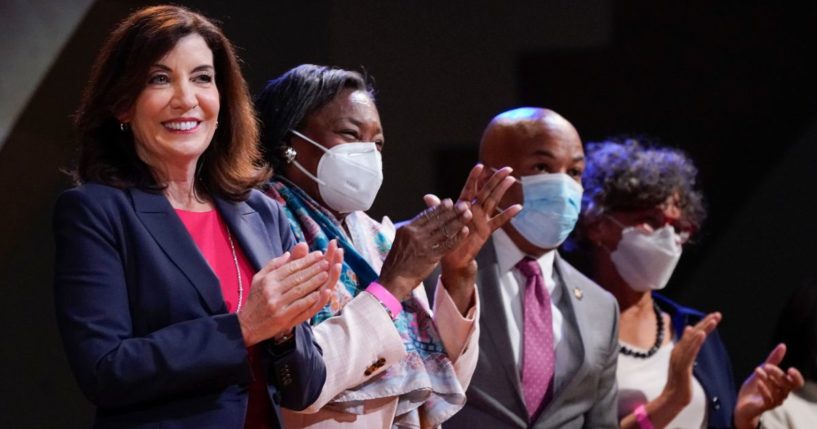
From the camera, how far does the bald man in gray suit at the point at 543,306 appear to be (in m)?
3.02

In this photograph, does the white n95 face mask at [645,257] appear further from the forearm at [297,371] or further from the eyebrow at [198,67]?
the eyebrow at [198,67]

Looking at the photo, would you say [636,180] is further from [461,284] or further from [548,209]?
[461,284]

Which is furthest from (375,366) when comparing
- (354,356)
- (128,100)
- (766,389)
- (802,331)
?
(802,331)

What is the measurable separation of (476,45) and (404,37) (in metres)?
0.30

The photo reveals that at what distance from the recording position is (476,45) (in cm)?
413

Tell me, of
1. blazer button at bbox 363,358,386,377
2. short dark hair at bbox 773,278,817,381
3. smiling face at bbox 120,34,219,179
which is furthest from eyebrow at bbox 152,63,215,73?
short dark hair at bbox 773,278,817,381

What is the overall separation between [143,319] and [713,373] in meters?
2.43

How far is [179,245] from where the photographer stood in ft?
6.54

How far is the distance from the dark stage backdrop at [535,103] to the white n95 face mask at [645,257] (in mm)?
622

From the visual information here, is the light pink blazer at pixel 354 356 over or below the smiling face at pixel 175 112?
below

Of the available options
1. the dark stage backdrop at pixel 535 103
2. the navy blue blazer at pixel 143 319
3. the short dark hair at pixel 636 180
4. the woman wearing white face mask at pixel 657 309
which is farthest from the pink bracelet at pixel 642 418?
the navy blue blazer at pixel 143 319

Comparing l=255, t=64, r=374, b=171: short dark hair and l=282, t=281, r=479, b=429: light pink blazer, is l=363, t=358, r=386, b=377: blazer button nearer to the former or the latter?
l=282, t=281, r=479, b=429: light pink blazer

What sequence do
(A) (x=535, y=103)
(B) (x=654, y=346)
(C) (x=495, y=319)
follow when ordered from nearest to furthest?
1. (C) (x=495, y=319)
2. (B) (x=654, y=346)
3. (A) (x=535, y=103)

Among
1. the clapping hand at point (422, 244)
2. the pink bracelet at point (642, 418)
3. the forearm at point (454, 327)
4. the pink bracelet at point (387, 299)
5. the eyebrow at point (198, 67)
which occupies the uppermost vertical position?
the eyebrow at point (198, 67)
